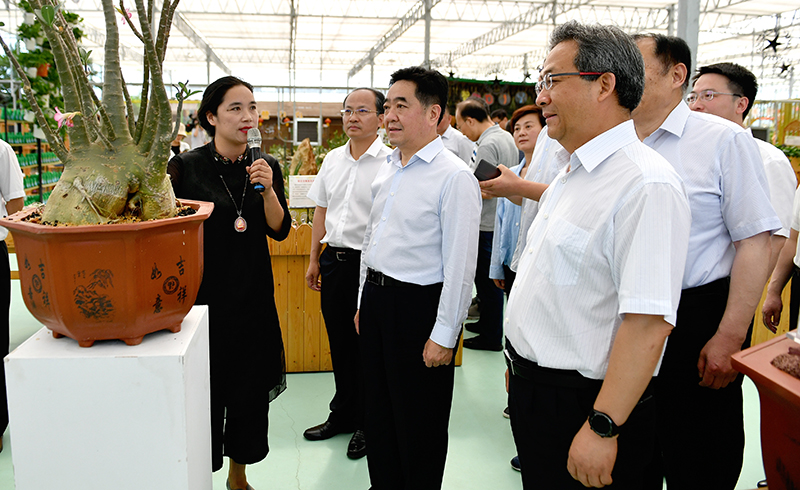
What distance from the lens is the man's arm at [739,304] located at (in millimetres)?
1585

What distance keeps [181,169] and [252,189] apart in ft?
0.80

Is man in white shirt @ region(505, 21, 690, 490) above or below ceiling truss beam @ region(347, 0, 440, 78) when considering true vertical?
below

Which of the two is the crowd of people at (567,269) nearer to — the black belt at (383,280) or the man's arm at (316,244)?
the black belt at (383,280)

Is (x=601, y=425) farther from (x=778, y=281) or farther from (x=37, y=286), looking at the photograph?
(x=778, y=281)

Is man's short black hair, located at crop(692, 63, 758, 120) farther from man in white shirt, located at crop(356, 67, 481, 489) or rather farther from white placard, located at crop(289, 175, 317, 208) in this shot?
white placard, located at crop(289, 175, 317, 208)

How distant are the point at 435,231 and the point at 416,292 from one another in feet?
0.70

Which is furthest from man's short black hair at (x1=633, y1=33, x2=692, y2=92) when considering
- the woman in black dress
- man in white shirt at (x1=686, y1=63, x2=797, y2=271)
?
the woman in black dress

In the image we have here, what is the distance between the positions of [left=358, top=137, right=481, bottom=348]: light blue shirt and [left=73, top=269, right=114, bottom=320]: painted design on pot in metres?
1.01

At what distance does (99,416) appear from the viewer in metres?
1.12

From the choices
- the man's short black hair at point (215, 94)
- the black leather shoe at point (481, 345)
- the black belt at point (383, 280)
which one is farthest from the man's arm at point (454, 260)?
the black leather shoe at point (481, 345)

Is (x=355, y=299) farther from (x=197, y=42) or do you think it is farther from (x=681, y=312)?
(x=197, y=42)

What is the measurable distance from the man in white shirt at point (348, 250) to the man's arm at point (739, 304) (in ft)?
4.96

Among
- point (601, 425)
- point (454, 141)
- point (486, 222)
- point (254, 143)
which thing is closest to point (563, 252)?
point (601, 425)

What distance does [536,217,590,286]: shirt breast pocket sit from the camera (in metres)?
1.16
